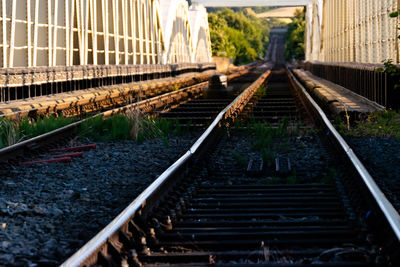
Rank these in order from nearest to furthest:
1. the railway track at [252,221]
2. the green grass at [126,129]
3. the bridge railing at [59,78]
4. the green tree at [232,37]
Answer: the railway track at [252,221], the green grass at [126,129], the bridge railing at [59,78], the green tree at [232,37]

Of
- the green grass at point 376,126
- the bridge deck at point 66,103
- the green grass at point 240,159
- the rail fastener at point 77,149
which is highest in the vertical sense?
the bridge deck at point 66,103

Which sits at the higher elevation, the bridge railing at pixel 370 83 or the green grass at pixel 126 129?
the bridge railing at pixel 370 83

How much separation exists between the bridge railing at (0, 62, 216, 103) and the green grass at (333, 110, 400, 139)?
925 centimetres

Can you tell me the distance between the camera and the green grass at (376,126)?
1137 centimetres

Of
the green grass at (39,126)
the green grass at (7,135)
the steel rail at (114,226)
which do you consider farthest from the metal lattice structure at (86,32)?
the steel rail at (114,226)

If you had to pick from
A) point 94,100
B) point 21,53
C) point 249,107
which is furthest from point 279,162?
point 21,53

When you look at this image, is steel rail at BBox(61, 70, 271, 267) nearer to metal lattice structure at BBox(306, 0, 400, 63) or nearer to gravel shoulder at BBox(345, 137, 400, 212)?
gravel shoulder at BBox(345, 137, 400, 212)

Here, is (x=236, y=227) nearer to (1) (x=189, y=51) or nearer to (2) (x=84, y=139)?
(2) (x=84, y=139)

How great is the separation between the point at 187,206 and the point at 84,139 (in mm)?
5544

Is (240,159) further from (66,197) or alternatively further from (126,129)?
(126,129)

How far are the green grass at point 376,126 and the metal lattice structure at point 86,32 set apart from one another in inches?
636

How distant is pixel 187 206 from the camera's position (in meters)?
5.85

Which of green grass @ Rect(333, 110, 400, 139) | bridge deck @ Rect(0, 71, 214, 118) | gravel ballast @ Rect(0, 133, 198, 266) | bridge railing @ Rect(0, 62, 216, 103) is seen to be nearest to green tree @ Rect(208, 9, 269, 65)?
bridge railing @ Rect(0, 62, 216, 103)

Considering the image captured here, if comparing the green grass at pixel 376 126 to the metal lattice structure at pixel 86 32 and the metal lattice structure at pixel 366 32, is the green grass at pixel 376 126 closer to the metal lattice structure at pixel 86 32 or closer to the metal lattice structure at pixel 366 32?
the metal lattice structure at pixel 366 32
